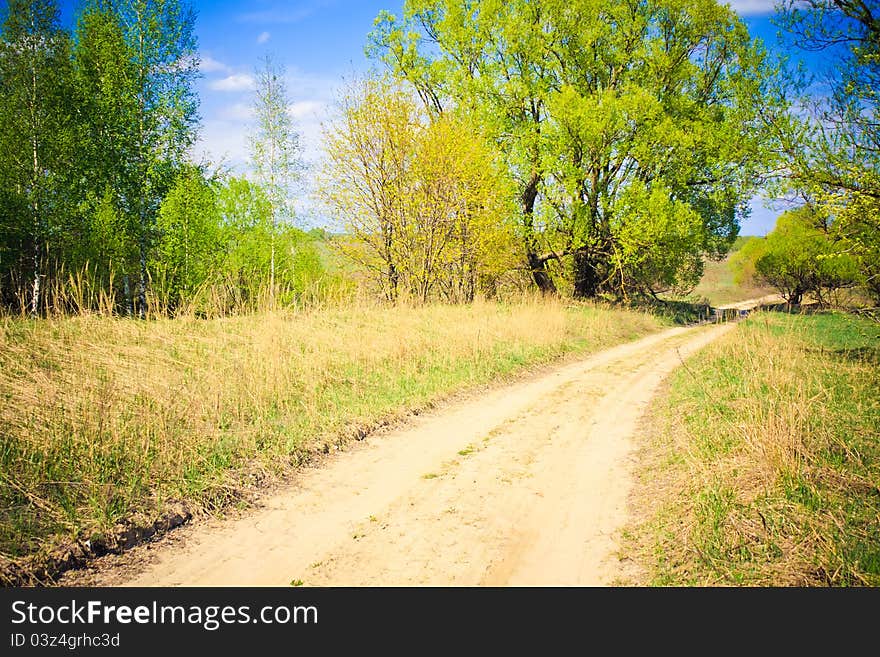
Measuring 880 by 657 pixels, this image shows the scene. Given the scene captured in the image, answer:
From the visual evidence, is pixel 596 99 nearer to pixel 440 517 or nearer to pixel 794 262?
pixel 440 517

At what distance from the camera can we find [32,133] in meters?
14.7

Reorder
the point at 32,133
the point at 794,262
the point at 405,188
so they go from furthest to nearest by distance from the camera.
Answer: the point at 794,262 < the point at 405,188 < the point at 32,133

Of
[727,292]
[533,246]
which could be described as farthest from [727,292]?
[533,246]

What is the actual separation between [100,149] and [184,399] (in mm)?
16246

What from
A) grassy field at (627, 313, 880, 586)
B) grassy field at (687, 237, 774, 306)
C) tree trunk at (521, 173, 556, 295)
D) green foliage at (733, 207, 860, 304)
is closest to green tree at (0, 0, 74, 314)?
grassy field at (627, 313, 880, 586)

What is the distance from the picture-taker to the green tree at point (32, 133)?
14312mm

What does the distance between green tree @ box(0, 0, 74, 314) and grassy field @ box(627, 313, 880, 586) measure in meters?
18.7

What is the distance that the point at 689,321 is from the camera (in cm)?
2473

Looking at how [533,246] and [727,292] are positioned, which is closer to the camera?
[533,246]

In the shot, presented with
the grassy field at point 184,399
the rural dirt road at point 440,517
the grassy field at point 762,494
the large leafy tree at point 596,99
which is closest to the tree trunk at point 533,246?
the large leafy tree at point 596,99

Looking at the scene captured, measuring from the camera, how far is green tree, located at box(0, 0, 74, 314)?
47.0 feet

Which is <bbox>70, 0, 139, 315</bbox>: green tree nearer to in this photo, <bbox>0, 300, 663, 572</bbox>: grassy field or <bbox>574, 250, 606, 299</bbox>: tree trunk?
<bbox>0, 300, 663, 572</bbox>: grassy field

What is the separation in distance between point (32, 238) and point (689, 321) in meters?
30.9
